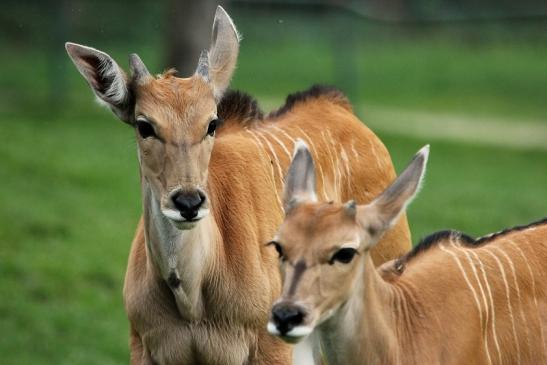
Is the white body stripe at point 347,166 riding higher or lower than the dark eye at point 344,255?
lower

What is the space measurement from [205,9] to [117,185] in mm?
4842

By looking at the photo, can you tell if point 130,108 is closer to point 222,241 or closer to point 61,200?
point 222,241

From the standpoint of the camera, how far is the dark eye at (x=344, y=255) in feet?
18.0

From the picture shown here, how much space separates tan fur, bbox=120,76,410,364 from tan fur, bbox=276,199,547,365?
2.53 feet

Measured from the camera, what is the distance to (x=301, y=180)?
240 inches

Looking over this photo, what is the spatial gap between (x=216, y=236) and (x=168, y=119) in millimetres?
809

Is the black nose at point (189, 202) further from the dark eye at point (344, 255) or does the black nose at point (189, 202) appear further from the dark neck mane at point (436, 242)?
the dark neck mane at point (436, 242)

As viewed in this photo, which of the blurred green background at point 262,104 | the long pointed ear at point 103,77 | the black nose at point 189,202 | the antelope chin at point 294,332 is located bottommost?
the blurred green background at point 262,104

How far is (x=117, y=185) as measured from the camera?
49.5 feet

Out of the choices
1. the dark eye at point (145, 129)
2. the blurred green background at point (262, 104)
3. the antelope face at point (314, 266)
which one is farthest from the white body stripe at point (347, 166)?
the blurred green background at point (262, 104)

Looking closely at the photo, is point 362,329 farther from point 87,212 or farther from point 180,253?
point 87,212

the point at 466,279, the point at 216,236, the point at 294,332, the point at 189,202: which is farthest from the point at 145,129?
the point at 466,279

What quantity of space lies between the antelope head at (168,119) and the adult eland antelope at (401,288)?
1.64 feet

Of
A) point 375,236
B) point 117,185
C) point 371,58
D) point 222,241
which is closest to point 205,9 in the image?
point 117,185
